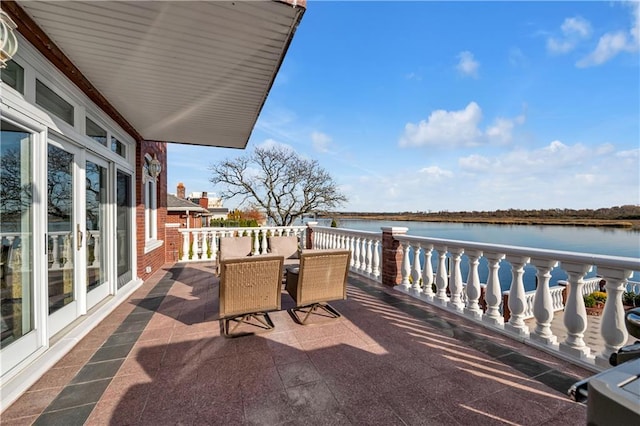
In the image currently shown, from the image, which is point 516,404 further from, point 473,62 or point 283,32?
point 473,62

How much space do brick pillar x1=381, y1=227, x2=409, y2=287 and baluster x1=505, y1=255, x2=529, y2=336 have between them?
2009 mm

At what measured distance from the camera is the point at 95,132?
3.85m

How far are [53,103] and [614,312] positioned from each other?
17.9 feet

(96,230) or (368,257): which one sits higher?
(96,230)

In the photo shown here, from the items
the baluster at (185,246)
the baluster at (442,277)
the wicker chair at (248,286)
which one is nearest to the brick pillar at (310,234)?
the baluster at (185,246)

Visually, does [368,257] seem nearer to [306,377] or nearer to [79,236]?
[306,377]

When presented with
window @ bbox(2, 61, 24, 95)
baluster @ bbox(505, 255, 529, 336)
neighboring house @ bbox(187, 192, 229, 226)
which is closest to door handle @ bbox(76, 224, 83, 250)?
window @ bbox(2, 61, 24, 95)

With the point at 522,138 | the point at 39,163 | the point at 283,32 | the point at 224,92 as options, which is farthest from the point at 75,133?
the point at 522,138

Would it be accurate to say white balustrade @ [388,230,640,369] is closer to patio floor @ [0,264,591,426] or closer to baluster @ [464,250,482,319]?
baluster @ [464,250,482,319]

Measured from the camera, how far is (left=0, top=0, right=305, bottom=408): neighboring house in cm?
211

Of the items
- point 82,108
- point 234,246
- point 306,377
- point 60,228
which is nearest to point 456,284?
point 306,377

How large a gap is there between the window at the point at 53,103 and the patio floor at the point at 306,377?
2.45m

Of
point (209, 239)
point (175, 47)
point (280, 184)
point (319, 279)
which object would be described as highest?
point (280, 184)

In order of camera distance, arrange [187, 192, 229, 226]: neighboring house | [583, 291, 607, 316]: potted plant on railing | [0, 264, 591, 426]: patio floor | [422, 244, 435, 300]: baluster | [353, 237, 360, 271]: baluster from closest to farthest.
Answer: [0, 264, 591, 426]: patio floor < [422, 244, 435, 300]: baluster < [353, 237, 360, 271]: baluster < [583, 291, 607, 316]: potted plant on railing < [187, 192, 229, 226]: neighboring house
